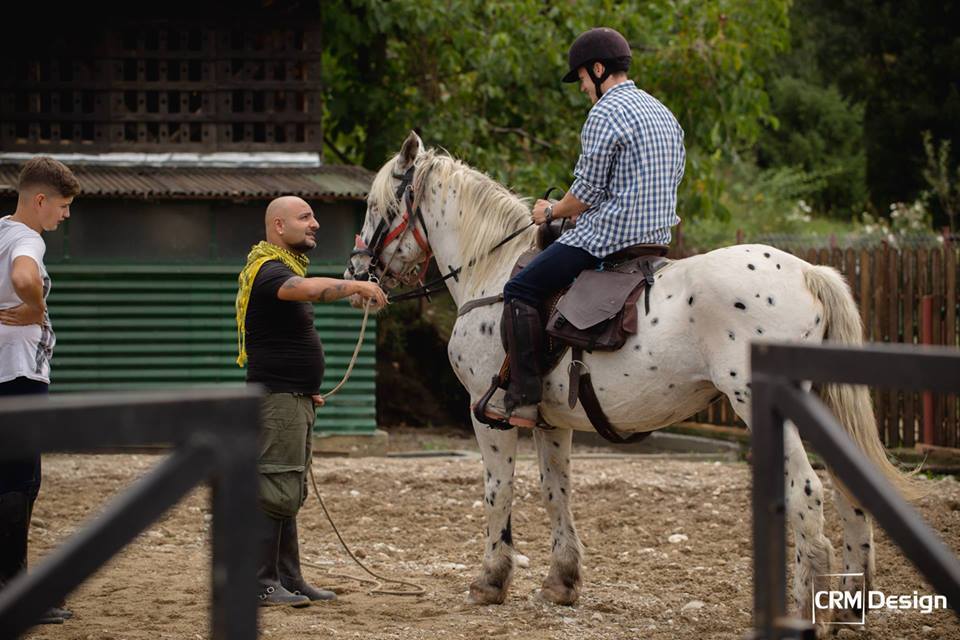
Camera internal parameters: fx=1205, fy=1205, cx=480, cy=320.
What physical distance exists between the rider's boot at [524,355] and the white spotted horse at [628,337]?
6.5 inches

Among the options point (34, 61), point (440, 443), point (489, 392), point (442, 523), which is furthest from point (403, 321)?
point (489, 392)

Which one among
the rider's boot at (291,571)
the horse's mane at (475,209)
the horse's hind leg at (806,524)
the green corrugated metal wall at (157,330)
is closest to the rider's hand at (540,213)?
the horse's mane at (475,209)

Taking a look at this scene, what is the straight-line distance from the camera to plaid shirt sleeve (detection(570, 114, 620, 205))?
576 cm

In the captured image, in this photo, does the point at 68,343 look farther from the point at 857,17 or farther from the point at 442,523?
the point at 857,17

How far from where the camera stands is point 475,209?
21.8 ft

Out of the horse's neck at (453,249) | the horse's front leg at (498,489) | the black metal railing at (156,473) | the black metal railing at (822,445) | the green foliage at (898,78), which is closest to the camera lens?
the black metal railing at (156,473)

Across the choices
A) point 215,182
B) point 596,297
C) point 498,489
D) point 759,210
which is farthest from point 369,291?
point 759,210

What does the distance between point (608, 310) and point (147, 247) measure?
7.43m

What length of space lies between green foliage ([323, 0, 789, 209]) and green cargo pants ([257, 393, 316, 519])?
24.6 feet

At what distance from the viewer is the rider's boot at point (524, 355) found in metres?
5.85

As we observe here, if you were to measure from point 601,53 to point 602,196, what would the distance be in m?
0.70

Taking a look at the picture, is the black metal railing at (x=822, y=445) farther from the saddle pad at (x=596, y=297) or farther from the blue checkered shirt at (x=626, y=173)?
the blue checkered shirt at (x=626, y=173)

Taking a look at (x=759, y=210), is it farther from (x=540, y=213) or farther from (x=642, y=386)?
(x=642, y=386)

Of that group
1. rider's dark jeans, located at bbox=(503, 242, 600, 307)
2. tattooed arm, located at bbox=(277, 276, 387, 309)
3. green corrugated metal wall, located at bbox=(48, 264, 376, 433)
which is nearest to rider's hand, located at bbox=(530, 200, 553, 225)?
rider's dark jeans, located at bbox=(503, 242, 600, 307)
